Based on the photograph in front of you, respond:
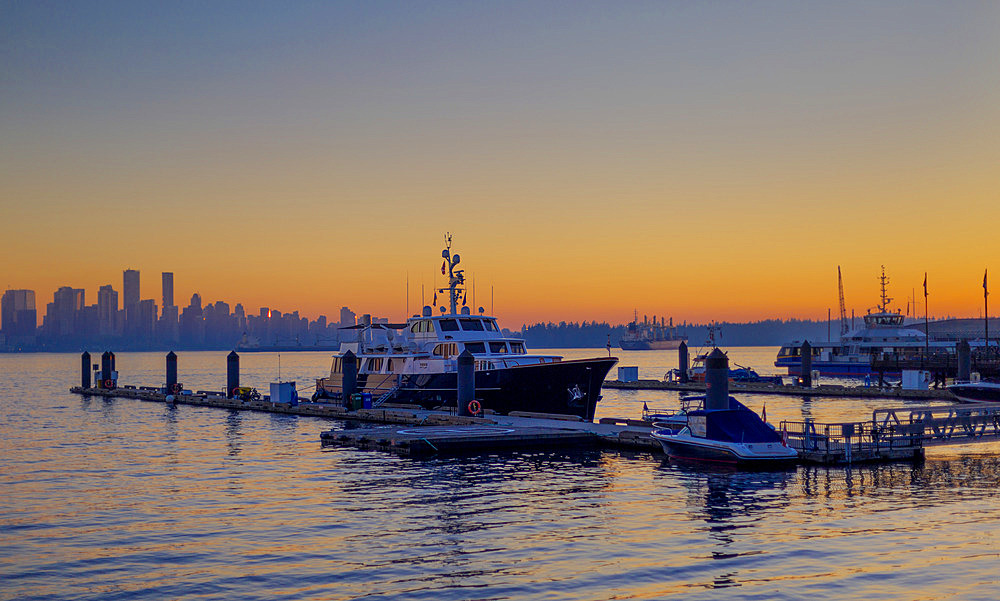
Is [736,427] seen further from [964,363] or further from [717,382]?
[964,363]

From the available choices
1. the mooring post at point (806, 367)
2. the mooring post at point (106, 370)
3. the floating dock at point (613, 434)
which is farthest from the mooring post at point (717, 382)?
the mooring post at point (106, 370)

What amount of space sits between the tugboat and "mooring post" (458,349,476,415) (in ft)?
43.2

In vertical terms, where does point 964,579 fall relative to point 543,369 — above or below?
below

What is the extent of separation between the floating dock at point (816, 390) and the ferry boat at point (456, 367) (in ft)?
96.4

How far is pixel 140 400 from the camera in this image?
72.5 metres

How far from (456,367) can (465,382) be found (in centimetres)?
524

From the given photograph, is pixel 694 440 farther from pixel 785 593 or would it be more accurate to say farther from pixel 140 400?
pixel 140 400

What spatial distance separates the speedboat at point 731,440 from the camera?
28844 mm

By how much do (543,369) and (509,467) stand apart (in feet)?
46.0

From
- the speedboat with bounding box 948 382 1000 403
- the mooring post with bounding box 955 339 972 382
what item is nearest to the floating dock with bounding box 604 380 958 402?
the mooring post with bounding box 955 339 972 382

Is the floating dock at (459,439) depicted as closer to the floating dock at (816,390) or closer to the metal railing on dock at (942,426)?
the metal railing on dock at (942,426)

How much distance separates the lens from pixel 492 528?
2047 centimetres

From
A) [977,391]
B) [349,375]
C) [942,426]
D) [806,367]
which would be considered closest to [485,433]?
[942,426]

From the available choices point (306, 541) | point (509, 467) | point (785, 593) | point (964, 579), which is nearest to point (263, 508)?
point (306, 541)
